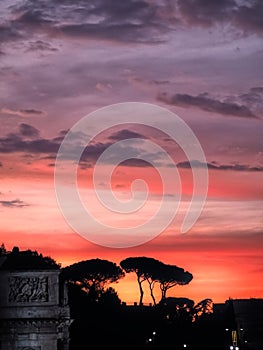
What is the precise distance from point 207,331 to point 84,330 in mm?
34082

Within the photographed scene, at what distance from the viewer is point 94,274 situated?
138 m

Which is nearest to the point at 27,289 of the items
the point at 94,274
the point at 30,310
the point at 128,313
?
the point at 30,310

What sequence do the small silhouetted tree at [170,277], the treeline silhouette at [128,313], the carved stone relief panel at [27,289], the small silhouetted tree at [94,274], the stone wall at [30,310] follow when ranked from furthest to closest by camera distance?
1. the small silhouetted tree at [170,277]
2. the small silhouetted tree at [94,274]
3. the treeline silhouette at [128,313]
4. the carved stone relief panel at [27,289]
5. the stone wall at [30,310]

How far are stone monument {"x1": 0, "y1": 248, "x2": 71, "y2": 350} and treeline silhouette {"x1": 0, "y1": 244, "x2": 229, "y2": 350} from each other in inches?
694

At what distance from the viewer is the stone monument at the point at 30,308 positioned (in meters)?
65.2

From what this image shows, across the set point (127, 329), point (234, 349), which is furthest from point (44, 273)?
point (127, 329)

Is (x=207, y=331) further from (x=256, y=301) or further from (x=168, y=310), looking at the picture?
(x=256, y=301)

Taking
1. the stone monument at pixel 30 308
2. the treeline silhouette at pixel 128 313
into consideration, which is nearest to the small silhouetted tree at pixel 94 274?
the treeline silhouette at pixel 128 313

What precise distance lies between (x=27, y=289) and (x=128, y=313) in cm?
5731

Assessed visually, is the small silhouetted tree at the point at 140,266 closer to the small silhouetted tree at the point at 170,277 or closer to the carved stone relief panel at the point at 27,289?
the small silhouetted tree at the point at 170,277

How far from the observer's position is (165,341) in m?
122

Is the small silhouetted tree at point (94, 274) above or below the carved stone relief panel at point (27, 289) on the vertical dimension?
above

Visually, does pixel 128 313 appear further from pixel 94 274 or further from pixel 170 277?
pixel 170 277

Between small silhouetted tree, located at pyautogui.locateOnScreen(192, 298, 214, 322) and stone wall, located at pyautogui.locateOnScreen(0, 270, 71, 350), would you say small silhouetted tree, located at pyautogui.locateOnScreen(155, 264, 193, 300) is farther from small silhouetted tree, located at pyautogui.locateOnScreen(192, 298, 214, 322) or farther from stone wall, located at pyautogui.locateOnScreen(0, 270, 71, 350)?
stone wall, located at pyautogui.locateOnScreen(0, 270, 71, 350)
